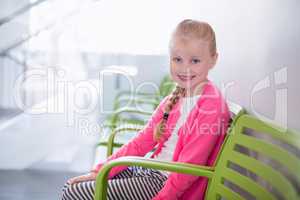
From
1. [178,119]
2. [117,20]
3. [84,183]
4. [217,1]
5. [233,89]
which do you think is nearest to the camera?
[84,183]

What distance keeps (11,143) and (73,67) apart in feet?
2.43

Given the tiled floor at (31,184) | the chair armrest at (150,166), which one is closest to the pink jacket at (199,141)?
the chair armrest at (150,166)

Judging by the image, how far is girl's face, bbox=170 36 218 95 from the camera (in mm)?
1505

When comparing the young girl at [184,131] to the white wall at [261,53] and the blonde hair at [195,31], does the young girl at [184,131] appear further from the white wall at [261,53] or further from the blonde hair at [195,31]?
the white wall at [261,53]

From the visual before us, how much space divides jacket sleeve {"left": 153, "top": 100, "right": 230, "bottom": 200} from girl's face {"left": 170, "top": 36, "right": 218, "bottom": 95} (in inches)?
6.6

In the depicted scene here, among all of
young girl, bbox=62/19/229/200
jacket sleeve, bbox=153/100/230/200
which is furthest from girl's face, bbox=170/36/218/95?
jacket sleeve, bbox=153/100/230/200

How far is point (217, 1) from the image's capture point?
2.22 metres

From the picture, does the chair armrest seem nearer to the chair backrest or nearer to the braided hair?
the chair backrest

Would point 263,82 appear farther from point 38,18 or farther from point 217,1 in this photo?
point 38,18

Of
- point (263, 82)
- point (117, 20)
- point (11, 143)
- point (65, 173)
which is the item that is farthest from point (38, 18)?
point (263, 82)

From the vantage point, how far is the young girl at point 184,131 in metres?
1.41

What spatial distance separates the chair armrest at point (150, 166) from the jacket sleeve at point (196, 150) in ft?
0.36

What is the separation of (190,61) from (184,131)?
0.82ft

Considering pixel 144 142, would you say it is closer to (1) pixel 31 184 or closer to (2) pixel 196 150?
(2) pixel 196 150
